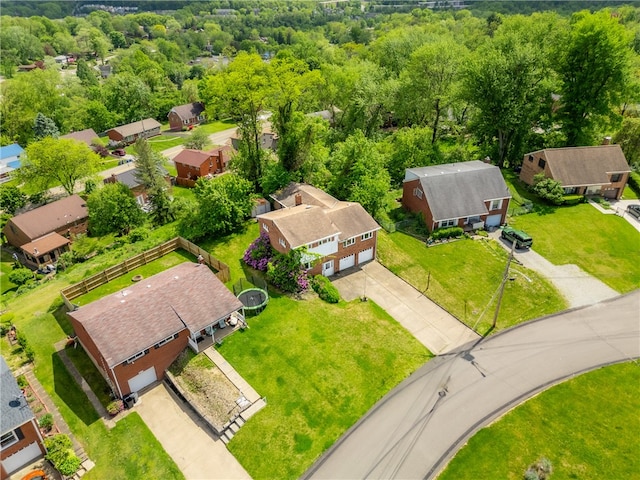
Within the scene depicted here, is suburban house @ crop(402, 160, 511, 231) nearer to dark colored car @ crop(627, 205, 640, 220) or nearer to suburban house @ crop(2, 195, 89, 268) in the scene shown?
dark colored car @ crop(627, 205, 640, 220)

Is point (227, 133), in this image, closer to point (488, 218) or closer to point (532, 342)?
point (488, 218)

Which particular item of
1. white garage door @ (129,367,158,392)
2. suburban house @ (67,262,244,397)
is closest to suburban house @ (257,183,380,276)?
suburban house @ (67,262,244,397)

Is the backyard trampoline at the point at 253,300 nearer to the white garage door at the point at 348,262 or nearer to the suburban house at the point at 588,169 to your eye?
the white garage door at the point at 348,262

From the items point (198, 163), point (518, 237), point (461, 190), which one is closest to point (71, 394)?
point (461, 190)

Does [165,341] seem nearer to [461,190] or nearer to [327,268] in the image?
[327,268]

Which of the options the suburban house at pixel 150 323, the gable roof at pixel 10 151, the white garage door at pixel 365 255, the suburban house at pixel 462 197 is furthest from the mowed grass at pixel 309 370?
the gable roof at pixel 10 151

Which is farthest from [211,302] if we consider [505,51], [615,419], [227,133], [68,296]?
[227,133]

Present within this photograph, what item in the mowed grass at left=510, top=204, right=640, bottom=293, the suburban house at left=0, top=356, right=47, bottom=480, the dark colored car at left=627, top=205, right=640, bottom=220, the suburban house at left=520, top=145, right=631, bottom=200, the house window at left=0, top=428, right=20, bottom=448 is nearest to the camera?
the suburban house at left=0, top=356, right=47, bottom=480
